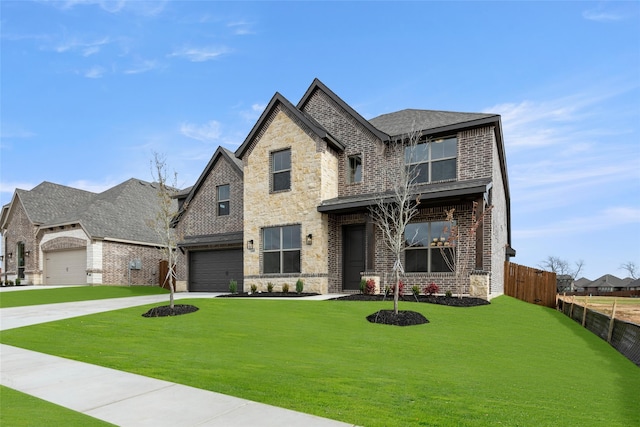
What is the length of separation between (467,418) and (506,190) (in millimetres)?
23237

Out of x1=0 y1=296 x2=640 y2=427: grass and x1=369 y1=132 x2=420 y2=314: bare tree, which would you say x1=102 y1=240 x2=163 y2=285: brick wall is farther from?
x1=369 y1=132 x2=420 y2=314: bare tree

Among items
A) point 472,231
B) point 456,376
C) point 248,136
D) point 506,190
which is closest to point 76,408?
point 456,376

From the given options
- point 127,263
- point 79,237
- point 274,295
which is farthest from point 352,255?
point 79,237

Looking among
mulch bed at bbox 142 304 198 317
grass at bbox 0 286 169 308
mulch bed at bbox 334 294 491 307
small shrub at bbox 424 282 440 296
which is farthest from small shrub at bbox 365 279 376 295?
grass at bbox 0 286 169 308

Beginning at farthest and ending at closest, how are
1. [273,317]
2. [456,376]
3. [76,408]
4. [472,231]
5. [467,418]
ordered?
[472,231], [273,317], [456,376], [76,408], [467,418]

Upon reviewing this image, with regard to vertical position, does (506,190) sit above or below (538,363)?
above

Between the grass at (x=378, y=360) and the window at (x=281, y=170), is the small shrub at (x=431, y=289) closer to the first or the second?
the grass at (x=378, y=360)

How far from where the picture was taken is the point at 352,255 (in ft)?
59.6

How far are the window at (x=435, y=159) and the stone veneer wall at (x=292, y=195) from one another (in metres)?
4.03

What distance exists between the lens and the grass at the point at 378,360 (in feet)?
15.4

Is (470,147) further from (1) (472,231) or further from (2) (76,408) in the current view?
(2) (76,408)

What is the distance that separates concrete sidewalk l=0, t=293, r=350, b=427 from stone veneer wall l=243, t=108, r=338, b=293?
11.6 metres

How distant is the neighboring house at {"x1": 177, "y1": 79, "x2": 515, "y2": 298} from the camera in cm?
1595

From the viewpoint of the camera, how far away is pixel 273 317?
11477 mm
